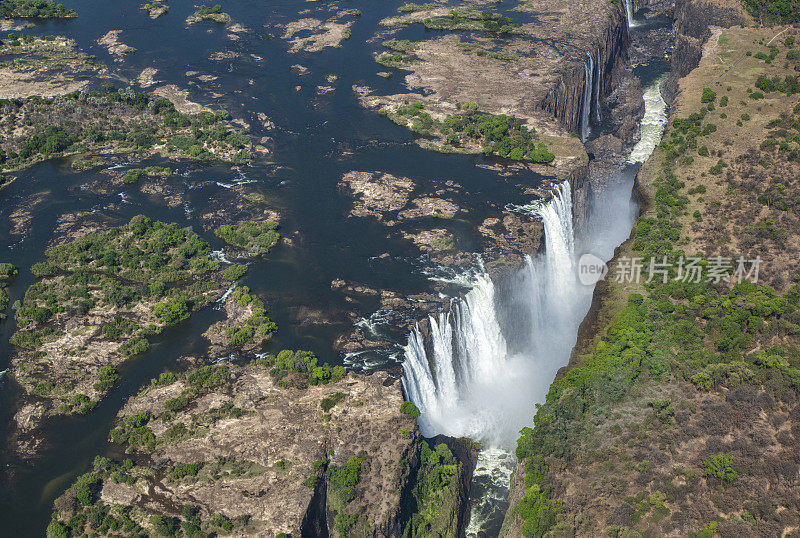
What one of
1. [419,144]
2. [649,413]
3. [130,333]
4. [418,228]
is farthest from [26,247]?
[649,413]

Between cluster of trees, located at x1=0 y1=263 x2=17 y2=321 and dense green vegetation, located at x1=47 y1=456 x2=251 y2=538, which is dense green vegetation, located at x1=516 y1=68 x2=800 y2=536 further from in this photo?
cluster of trees, located at x1=0 y1=263 x2=17 y2=321

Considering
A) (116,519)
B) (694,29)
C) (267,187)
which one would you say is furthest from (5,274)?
(694,29)

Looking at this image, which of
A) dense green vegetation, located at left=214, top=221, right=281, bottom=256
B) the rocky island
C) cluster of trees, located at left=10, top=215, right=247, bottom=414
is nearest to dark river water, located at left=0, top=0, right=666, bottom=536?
the rocky island

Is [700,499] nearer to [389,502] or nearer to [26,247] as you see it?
[389,502]

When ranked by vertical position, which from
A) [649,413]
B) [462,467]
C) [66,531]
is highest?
[66,531]

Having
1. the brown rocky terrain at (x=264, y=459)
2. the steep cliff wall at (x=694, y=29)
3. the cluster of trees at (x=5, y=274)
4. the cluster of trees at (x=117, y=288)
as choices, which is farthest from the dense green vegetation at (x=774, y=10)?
the cluster of trees at (x=5, y=274)
